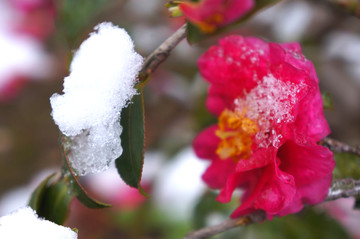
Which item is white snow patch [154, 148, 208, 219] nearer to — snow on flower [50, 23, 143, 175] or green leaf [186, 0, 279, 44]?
green leaf [186, 0, 279, 44]

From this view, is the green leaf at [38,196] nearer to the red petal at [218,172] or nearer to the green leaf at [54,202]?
the green leaf at [54,202]

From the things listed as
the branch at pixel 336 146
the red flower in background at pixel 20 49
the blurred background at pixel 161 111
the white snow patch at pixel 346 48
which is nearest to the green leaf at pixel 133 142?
the branch at pixel 336 146

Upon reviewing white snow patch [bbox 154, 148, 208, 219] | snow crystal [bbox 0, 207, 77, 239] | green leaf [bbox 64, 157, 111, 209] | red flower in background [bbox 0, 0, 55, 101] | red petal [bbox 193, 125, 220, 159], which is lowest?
white snow patch [bbox 154, 148, 208, 219]

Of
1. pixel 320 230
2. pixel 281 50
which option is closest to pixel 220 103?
pixel 281 50

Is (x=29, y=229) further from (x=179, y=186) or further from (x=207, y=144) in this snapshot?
(x=179, y=186)

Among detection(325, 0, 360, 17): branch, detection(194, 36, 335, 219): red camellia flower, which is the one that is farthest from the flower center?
detection(325, 0, 360, 17): branch

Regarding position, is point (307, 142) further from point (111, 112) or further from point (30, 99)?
point (30, 99)

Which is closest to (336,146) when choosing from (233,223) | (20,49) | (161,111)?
(233,223)
